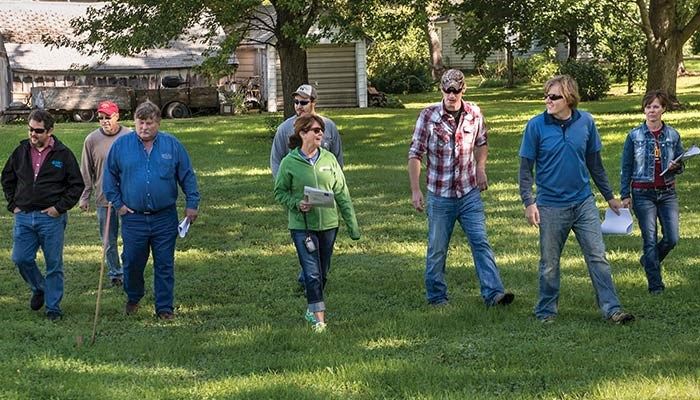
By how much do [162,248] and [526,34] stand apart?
27955 mm

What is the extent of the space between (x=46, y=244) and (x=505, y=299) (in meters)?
3.73

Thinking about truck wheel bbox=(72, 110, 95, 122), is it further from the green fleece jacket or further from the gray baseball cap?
the green fleece jacket

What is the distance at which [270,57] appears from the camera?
3872 centimetres

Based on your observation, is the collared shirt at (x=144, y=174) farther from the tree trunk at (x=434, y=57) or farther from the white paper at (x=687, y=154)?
the tree trunk at (x=434, y=57)

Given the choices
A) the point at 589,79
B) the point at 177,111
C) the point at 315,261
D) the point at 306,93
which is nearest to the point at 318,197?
the point at 315,261

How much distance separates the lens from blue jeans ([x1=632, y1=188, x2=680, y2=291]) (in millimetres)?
8773

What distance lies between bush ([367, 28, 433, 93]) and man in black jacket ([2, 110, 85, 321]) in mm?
38834

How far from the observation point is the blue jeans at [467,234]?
8.49 metres

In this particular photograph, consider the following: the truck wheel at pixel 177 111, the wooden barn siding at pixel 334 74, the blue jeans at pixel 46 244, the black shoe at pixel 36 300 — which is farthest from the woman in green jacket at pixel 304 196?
the wooden barn siding at pixel 334 74

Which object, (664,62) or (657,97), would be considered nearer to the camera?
(657,97)

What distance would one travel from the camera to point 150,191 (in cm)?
839

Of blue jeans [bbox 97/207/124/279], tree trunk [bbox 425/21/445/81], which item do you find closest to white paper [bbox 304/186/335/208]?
blue jeans [bbox 97/207/124/279]

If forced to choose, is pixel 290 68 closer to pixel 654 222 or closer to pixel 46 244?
pixel 46 244

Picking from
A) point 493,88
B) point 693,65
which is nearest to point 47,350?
point 493,88
